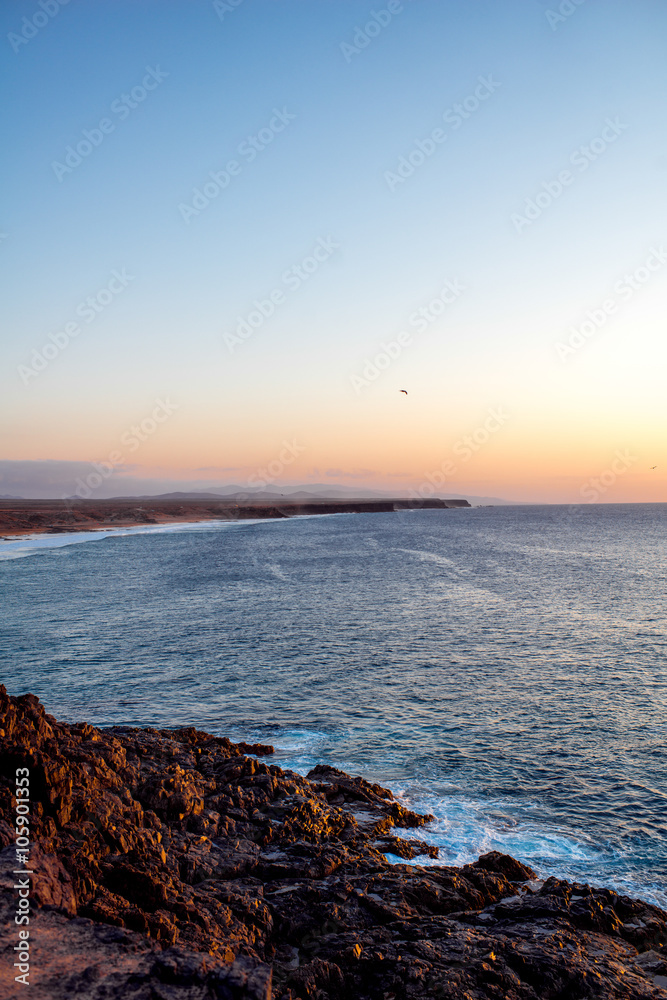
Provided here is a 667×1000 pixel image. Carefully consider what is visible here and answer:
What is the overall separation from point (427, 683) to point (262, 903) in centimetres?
1659

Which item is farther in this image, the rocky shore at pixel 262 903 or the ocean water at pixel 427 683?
the ocean water at pixel 427 683

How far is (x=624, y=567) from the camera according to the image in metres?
70.9

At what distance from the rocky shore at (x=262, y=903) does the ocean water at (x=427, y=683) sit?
2.11 m

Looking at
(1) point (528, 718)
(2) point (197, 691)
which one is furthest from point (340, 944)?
(2) point (197, 691)

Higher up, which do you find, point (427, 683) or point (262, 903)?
point (262, 903)

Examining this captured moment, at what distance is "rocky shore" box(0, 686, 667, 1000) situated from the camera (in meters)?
7.73

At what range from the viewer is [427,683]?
26.0 meters

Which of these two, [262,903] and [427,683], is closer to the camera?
[262,903]

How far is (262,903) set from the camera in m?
10.2

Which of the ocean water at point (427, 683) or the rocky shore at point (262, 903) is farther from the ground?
the rocky shore at point (262, 903)

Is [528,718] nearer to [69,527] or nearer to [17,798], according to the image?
[17,798]

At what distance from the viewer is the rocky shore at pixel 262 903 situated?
7.73 metres

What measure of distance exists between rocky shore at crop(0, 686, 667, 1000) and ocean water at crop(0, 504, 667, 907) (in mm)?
2113

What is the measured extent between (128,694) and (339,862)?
49.0 feet
